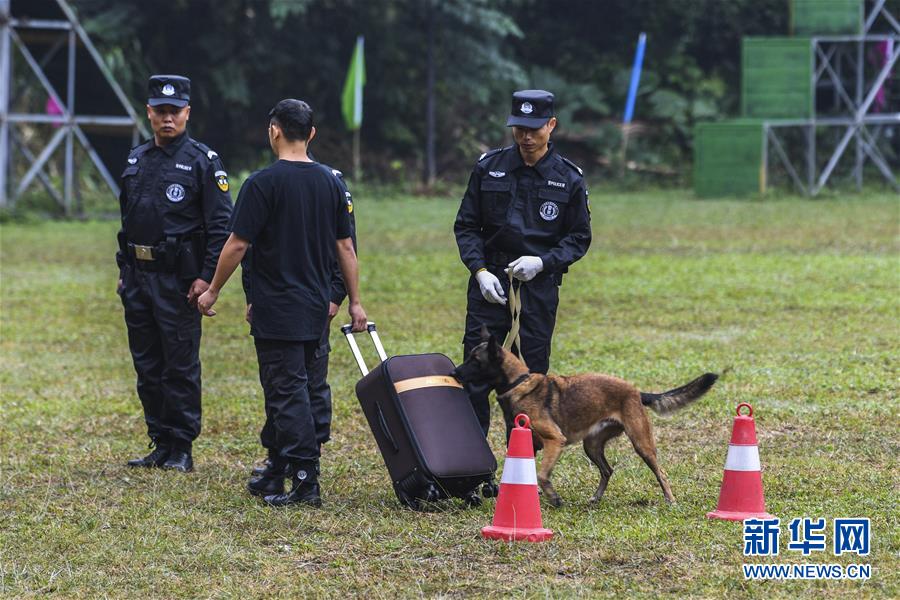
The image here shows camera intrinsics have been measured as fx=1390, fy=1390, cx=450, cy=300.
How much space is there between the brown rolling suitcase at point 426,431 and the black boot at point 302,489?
0.34m

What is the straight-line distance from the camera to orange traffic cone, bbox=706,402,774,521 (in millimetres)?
5703

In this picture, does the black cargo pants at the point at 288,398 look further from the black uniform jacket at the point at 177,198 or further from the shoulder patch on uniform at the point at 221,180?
the shoulder patch on uniform at the point at 221,180

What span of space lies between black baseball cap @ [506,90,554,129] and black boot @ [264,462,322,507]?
1.82m

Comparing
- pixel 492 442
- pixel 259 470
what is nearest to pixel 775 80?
pixel 492 442

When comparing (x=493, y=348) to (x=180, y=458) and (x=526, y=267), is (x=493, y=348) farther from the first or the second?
(x=180, y=458)

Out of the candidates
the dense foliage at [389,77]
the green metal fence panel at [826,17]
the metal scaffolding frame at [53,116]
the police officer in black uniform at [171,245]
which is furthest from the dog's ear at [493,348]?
the dense foliage at [389,77]

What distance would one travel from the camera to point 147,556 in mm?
5453

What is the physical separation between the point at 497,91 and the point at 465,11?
2986mm

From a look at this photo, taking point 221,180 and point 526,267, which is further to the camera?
point 221,180

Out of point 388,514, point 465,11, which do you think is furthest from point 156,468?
point 465,11

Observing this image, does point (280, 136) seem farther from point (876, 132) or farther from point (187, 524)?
point (876, 132)

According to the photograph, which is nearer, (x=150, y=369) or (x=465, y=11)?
(x=150, y=369)

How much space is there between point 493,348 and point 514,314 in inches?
12.5

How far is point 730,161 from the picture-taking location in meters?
29.5
